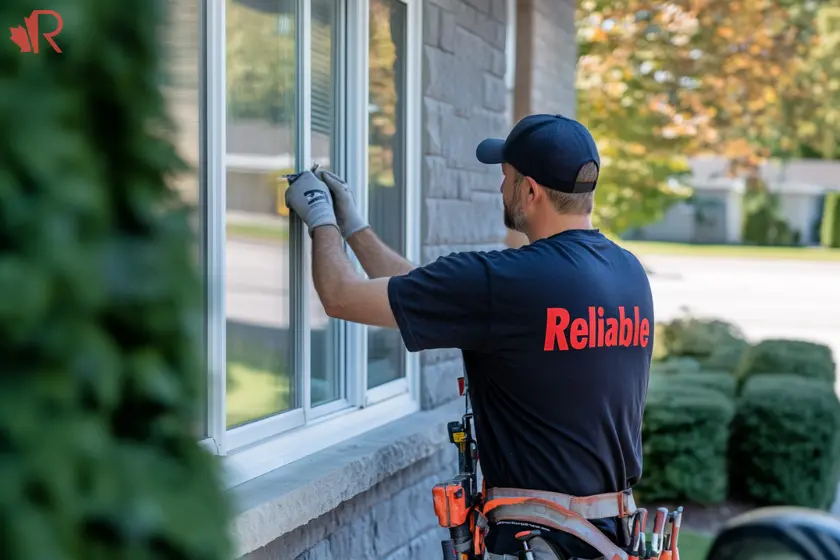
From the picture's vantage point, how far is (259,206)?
287cm


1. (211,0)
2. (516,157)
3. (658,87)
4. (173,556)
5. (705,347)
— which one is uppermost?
(658,87)

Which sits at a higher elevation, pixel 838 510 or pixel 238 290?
pixel 238 290

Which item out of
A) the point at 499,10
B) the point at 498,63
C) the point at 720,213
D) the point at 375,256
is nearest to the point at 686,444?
the point at 498,63

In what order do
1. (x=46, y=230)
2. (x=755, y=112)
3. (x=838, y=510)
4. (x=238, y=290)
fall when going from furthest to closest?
(x=755, y=112) → (x=838, y=510) → (x=238, y=290) → (x=46, y=230)

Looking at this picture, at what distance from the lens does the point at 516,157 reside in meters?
2.75

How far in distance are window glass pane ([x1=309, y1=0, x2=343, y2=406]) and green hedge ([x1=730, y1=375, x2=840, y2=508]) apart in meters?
4.52

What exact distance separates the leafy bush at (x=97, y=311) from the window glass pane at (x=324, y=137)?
7.54ft

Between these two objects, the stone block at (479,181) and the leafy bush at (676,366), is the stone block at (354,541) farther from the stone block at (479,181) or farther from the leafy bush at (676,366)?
the leafy bush at (676,366)

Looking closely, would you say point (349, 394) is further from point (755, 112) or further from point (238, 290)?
point (755, 112)

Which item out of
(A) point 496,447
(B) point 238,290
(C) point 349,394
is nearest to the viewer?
(A) point 496,447

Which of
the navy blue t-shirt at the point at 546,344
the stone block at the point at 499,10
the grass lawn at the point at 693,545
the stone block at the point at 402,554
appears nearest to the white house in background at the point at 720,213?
the grass lawn at the point at 693,545

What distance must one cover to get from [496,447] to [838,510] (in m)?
5.54

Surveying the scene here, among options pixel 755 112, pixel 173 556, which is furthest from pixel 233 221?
pixel 755 112

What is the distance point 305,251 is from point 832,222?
4285 centimetres
